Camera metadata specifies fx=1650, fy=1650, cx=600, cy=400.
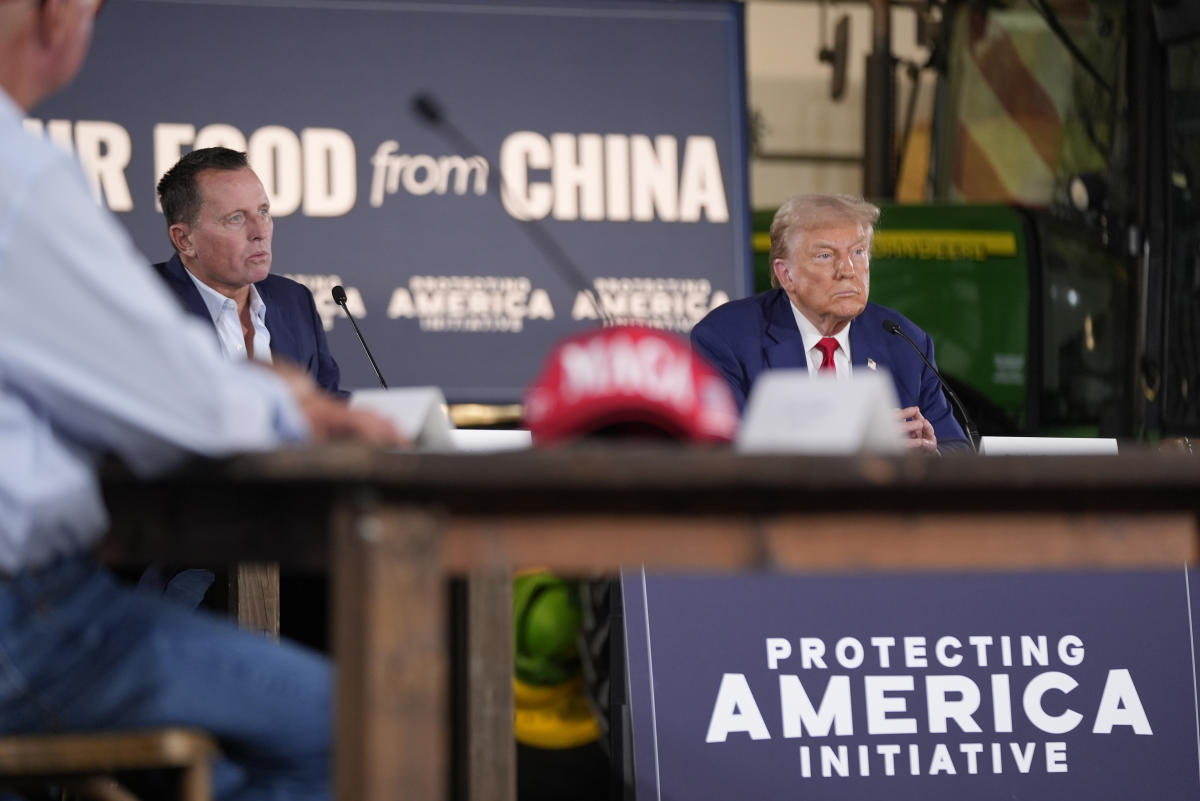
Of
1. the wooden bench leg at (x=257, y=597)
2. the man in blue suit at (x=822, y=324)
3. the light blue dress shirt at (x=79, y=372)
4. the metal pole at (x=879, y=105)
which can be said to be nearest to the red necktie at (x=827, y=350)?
the man in blue suit at (x=822, y=324)

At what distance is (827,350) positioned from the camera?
2965 millimetres

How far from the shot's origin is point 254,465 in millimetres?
1098

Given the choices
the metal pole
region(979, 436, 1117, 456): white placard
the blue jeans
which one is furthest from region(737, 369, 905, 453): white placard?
the metal pole

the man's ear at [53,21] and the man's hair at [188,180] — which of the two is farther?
the man's hair at [188,180]

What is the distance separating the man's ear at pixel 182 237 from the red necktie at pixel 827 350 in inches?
46.3

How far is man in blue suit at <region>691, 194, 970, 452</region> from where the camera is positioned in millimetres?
2912

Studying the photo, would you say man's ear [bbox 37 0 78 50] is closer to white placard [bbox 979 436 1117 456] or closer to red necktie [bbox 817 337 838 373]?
white placard [bbox 979 436 1117 456]

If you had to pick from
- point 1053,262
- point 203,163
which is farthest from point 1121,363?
point 203,163

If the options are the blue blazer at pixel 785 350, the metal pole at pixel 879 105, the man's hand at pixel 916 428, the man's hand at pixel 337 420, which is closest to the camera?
the man's hand at pixel 337 420

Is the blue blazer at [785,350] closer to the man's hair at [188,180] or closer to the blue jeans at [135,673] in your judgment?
the man's hair at [188,180]

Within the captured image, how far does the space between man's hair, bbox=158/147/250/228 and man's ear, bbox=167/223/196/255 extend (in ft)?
0.04

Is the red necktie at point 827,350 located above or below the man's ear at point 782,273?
below

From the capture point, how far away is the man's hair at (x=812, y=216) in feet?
10.1

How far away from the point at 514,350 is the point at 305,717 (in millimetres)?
2682
